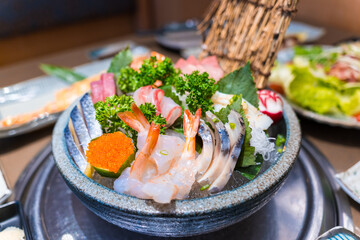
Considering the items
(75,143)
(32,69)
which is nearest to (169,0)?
(32,69)

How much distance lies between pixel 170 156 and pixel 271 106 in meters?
0.48

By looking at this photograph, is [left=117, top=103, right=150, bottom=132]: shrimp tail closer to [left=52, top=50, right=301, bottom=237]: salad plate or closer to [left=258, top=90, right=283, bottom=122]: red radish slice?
[left=52, top=50, right=301, bottom=237]: salad plate

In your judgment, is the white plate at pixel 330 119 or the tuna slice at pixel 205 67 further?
the white plate at pixel 330 119

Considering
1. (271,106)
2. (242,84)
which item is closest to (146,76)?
(242,84)

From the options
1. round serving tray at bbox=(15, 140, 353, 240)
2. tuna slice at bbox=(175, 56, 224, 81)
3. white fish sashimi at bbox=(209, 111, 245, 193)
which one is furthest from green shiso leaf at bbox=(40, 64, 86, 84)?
white fish sashimi at bbox=(209, 111, 245, 193)

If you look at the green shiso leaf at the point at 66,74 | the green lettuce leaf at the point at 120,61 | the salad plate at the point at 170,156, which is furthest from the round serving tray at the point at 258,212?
the green shiso leaf at the point at 66,74

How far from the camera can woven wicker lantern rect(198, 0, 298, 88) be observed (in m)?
1.12

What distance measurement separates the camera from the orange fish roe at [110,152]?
801 mm

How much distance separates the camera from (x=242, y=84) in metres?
1.09

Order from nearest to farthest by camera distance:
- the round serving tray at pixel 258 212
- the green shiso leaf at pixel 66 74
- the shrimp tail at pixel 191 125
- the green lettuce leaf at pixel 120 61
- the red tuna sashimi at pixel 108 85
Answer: the shrimp tail at pixel 191 125
the round serving tray at pixel 258 212
the red tuna sashimi at pixel 108 85
the green lettuce leaf at pixel 120 61
the green shiso leaf at pixel 66 74

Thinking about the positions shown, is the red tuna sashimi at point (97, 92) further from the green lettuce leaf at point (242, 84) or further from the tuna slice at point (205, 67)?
the green lettuce leaf at point (242, 84)

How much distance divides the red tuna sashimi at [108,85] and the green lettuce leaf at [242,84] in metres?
0.40

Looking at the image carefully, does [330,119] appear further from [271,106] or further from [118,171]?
[118,171]

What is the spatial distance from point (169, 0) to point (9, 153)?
148 inches
